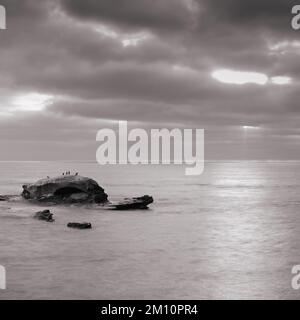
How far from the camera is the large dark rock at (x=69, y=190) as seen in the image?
68.4m

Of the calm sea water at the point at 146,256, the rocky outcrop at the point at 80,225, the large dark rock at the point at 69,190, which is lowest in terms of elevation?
the calm sea water at the point at 146,256

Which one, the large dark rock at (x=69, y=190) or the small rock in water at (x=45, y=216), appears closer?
the small rock in water at (x=45, y=216)

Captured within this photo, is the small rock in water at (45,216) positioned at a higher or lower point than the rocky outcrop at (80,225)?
higher

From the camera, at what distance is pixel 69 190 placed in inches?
2781

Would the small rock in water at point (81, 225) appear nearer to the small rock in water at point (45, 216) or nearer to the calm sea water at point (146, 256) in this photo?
the calm sea water at point (146, 256)

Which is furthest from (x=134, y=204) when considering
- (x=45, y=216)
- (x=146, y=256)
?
(x=146, y=256)

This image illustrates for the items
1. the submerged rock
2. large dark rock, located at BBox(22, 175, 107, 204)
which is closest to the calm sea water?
the submerged rock

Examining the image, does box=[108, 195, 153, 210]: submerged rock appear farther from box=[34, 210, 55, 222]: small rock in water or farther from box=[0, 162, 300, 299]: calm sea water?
box=[34, 210, 55, 222]: small rock in water

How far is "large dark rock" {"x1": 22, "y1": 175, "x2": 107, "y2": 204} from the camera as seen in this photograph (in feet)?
224

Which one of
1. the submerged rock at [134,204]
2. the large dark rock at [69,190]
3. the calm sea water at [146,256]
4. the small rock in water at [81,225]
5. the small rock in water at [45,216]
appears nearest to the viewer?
A: the calm sea water at [146,256]

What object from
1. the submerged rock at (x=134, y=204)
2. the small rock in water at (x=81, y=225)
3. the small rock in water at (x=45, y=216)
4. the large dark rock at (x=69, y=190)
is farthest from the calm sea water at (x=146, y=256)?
the large dark rock at (x=69, y=190)
